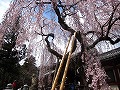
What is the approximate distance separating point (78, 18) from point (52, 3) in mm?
1328

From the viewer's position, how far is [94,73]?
6121 mm

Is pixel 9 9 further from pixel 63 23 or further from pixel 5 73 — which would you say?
pixel 5 73

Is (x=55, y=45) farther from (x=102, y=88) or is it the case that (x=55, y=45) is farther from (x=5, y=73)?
(x=5, y=73)

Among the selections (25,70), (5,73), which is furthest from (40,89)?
(25,70)

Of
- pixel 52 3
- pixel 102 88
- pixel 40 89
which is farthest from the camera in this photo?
pixel 40 89

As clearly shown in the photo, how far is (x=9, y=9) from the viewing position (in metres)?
7.23

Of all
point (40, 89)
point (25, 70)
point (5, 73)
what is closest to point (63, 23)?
point (40, 89)

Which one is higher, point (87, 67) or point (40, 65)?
point (40, 65)

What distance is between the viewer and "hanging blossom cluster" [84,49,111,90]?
601cm

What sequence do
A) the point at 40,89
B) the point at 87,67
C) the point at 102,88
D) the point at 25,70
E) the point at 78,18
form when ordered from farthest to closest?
the point at 25,70
the point at 40,89
the point at 78,18
the point at 87,67
the point at 102,88

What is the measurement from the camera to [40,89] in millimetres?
12938

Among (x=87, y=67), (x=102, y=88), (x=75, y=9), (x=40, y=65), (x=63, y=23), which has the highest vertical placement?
(x=75, y=9)

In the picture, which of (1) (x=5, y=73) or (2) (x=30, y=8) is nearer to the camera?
(2) (x=30, y=8)

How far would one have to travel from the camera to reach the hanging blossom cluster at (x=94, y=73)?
6012 mm
